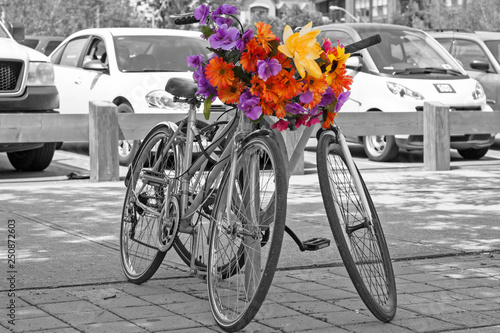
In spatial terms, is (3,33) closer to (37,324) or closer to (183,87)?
(183,87)

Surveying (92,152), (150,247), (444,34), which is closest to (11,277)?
(150,247)

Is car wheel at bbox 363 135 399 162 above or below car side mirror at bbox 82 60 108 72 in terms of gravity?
below

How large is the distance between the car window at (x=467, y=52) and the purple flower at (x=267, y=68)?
37.2ft

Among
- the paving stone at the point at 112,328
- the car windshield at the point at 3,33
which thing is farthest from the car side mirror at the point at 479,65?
the paving stone at the point at 112,328

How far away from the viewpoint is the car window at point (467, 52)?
50.0 feet

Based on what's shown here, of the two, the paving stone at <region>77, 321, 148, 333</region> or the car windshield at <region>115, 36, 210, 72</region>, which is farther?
the car windshield at <region>115, 36, 210, 72</region>

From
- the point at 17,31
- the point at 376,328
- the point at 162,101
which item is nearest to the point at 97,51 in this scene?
the point at 17,31

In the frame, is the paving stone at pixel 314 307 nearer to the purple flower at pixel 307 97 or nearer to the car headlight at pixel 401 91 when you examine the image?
the purple flower at pixel 307 97

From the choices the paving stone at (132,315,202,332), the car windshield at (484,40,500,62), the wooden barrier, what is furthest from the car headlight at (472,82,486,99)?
the paving stone at (132,315,202,332)

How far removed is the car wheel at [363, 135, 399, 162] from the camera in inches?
502

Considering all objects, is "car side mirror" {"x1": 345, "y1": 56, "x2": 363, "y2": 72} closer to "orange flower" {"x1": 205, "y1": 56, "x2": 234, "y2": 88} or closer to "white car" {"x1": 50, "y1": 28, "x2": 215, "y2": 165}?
"white car" {"x1": 50, "y1": 28, "x2": 215, "y2": 165}

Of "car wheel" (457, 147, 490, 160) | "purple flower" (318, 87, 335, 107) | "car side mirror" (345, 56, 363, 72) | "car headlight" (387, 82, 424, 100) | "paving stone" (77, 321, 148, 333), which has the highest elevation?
"purple flower" (318, 87, 335, 107)

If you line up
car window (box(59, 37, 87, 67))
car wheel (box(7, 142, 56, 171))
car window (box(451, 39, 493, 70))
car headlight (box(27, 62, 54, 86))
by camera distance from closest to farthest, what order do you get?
car headlight (box(27, 62, 54, 86)) < car wheel (box(7, 142, 56, 171)) < car window (box(59, 37, 87, 67)) < car window (box(451, 39, 493, 70))

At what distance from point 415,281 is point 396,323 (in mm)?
996
